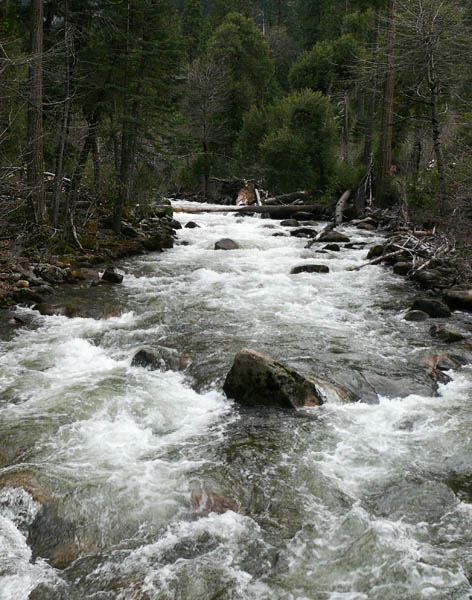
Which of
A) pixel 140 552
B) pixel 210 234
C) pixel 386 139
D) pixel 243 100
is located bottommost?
pixel 140 552

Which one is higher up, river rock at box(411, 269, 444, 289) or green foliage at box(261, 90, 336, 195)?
green foliage at box(261, 90, 336, 195)

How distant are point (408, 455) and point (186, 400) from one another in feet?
8.91

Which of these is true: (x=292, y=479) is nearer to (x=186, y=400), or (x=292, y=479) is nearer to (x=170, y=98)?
(x=186, y=400)

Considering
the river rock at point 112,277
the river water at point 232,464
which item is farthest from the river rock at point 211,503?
the river rock at point 112,277

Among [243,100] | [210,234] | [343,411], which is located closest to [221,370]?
[343,411]

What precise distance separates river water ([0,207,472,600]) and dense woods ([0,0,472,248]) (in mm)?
4724

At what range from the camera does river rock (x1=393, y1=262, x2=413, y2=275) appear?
1317 centimetres

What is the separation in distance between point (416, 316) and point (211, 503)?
21.4ft

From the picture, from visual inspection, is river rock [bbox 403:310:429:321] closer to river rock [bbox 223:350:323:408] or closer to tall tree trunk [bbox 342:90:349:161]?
river rock [bbox 223:350:323:408]

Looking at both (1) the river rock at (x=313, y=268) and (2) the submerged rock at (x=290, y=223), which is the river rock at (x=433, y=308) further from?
(2) the submerged rock at (x=290, y=223)

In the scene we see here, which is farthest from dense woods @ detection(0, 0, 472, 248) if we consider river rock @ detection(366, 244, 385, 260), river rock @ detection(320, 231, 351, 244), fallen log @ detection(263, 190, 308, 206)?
river rock @ detection(320, 231, 351, 244)

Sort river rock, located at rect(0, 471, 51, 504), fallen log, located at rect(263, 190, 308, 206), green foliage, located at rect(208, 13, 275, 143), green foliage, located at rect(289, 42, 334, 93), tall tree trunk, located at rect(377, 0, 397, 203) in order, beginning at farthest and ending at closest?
green foliage, located at rect(208, 13, 275, 143) < green foliage, located at rect(289, 42, 334, 93) < fallen log, located at rect(263, 190, 308, 206) < tall tree trunk, located at rect(377, 0, 397, 203) < river rock, located at rect(0, 471, 51, 504)

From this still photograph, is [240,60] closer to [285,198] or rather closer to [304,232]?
[285,198]

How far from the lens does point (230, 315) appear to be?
32.6 ft
